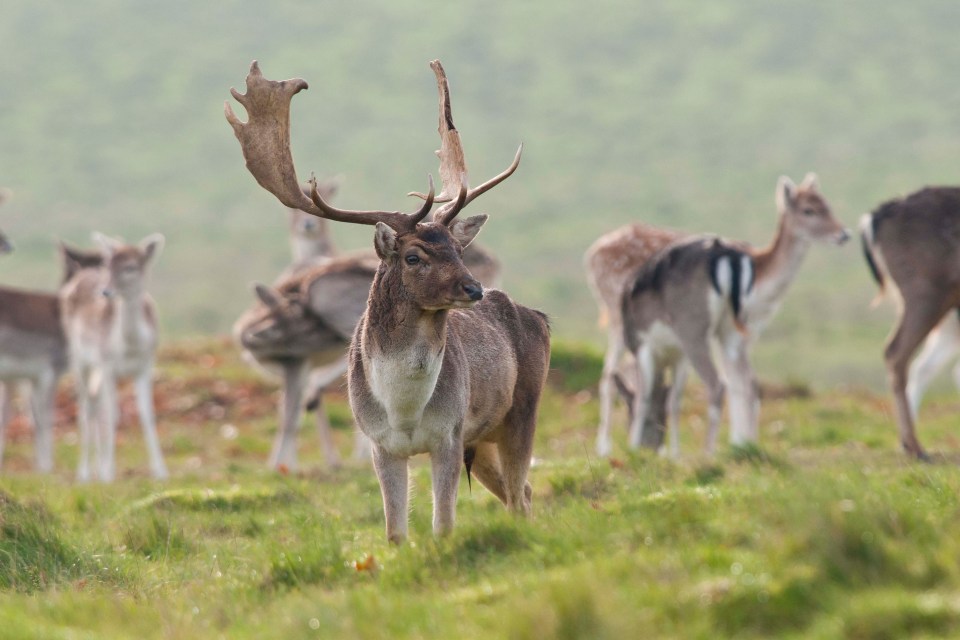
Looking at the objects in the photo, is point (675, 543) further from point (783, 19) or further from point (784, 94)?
point (783, 19)

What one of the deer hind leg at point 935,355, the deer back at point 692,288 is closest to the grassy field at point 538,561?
the deer back at point 692,288

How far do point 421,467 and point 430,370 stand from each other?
4.67m

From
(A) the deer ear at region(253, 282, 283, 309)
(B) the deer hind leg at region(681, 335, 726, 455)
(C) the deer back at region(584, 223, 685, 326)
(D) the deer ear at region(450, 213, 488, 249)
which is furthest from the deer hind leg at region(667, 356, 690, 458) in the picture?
(D) the deer ear at region(450, 213, 488, 249)

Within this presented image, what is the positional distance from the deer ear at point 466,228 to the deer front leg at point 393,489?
1.10 meters

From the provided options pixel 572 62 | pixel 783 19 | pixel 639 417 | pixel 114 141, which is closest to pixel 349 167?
pixel 114 141

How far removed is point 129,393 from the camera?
17.7 metres

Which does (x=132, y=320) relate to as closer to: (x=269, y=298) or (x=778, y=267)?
(x=269, y=298)

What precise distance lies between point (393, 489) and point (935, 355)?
26.1 feet

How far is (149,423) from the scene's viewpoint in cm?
1355

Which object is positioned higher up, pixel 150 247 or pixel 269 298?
pixel 150 247

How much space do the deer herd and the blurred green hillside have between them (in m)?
18.1

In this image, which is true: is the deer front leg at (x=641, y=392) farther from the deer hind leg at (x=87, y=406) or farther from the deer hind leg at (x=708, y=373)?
the deer hind leg at (x=87, y=406)

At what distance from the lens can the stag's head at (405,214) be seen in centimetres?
604

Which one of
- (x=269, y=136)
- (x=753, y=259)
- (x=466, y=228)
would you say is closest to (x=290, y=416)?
(x=753, y=259)
